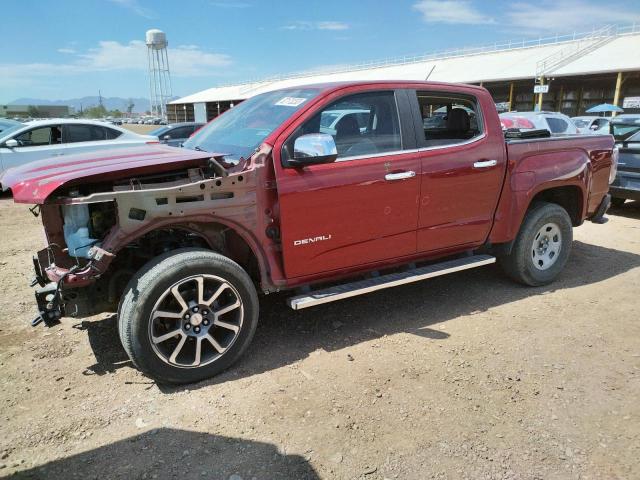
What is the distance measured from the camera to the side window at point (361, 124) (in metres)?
3.73

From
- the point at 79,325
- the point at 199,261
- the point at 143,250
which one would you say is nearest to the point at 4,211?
the point at 79,325

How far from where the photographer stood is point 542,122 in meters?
11.9

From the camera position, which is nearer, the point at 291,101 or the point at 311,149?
the point at 311,149

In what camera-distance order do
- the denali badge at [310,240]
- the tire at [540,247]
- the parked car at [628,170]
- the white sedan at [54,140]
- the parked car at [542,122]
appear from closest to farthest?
the denali badge at [310,240]
the tire at [540,247]
the parked car at [628,170]
the white sedan at [54,140]
the parked car at [542,122]

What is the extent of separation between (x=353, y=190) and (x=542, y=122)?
32.8 ft

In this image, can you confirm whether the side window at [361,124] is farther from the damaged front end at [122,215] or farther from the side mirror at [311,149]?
the damaged front end at [122,215]

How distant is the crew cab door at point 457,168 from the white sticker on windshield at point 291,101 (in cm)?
97

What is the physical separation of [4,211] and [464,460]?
940cm

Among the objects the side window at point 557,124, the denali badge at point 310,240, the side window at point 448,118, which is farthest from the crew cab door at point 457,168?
the side window at point 557,124

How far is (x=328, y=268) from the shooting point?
3.75 meters

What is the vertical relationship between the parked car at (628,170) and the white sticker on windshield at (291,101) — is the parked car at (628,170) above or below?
below

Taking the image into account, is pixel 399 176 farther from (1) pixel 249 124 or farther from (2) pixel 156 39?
(2) pixel 156 39

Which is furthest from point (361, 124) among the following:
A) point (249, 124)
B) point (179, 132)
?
point (179, 132)

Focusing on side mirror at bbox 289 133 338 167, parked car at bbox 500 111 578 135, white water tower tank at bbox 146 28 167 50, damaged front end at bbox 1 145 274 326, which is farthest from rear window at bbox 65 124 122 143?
white water tower tank at bbox 146 28 167 50
